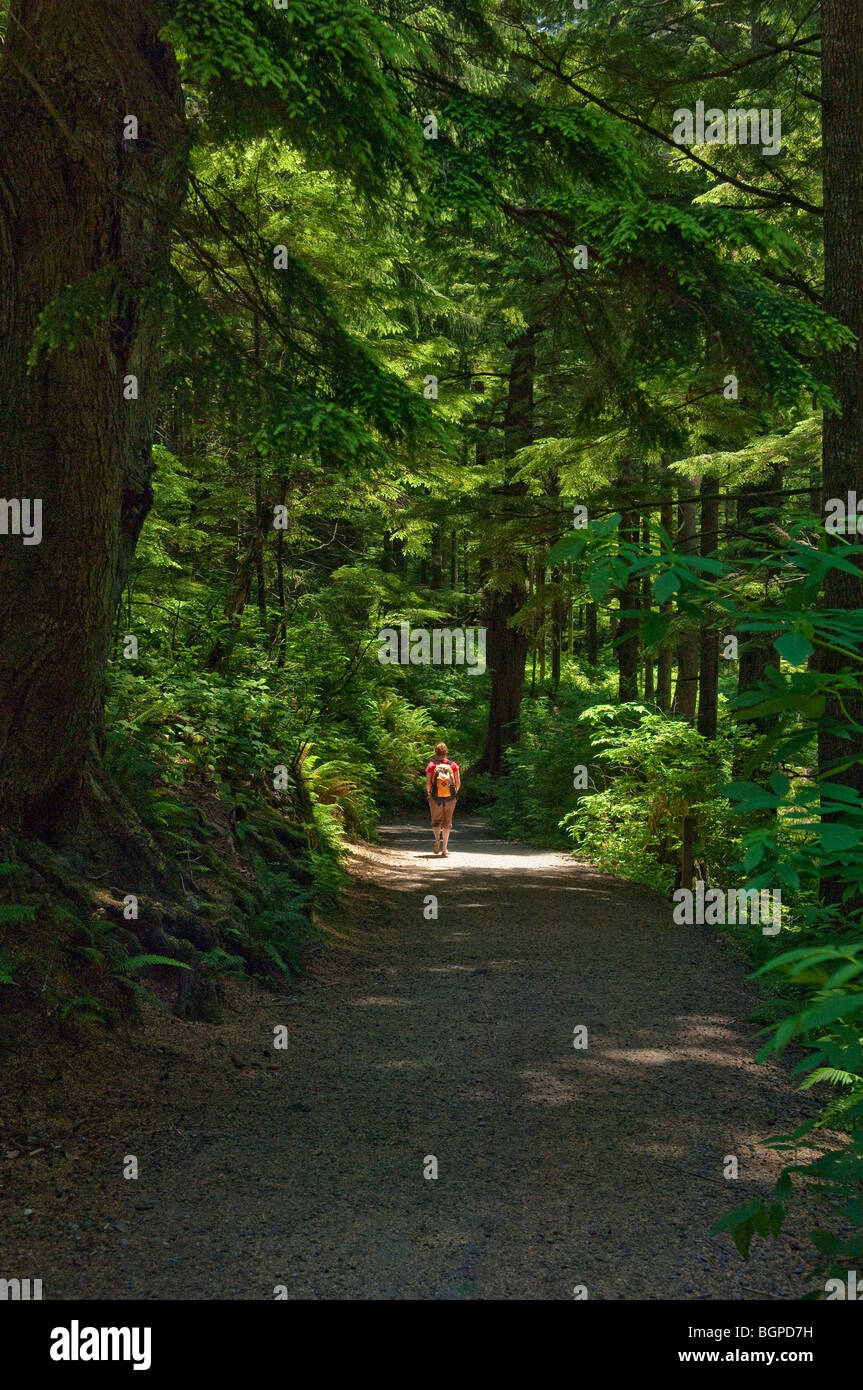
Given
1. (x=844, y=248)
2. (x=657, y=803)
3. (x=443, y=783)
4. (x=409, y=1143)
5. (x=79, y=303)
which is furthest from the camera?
(x=443, y=783)

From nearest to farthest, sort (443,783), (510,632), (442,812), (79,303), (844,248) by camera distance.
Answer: (79,303) → (844,248) → (443,783) → (442,812) → (510,632)

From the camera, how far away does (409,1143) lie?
5094 millimetres

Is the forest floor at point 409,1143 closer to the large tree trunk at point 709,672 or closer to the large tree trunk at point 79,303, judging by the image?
the large tree trunk at point 79,303

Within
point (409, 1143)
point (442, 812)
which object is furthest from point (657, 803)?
point (409, 1143)

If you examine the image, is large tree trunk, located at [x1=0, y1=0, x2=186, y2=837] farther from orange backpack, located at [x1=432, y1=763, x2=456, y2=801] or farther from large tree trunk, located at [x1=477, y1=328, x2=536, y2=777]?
large tree trunk, located at [x1=477, y1=328, x2=536, y2=777]

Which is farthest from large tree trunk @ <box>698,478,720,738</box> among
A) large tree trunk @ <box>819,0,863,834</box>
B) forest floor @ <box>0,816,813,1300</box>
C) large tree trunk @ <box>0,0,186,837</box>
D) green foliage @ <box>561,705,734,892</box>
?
large tree trunk @ <box>0,0,186,837</box>

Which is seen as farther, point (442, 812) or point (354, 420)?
point (442, 812)

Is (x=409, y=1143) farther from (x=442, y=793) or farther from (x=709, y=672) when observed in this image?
(x=709, y=672)

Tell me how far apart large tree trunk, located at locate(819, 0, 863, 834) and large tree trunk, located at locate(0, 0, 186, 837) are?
16.5 feet

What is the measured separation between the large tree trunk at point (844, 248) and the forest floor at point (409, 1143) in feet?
9.60

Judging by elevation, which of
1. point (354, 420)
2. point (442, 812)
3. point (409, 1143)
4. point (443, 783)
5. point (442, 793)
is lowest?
point (409, 1143)

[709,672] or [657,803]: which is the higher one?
[709,672]

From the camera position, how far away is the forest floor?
3.88 meters

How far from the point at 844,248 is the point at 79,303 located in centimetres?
596
